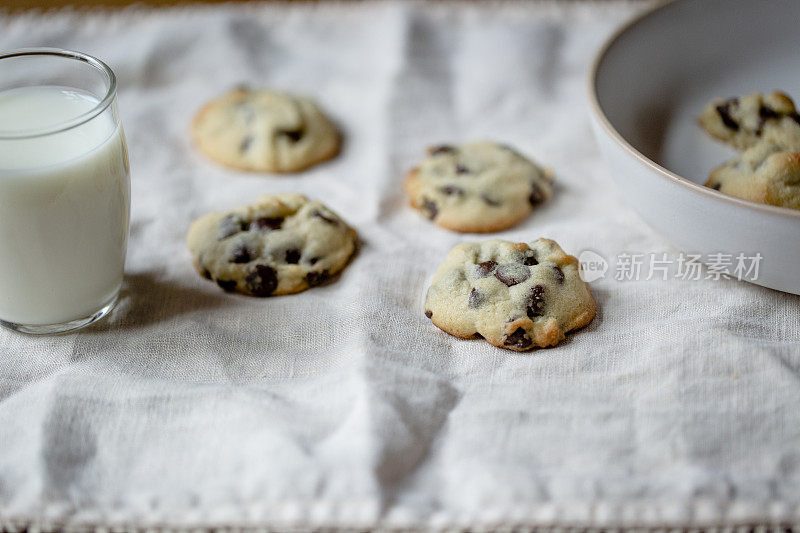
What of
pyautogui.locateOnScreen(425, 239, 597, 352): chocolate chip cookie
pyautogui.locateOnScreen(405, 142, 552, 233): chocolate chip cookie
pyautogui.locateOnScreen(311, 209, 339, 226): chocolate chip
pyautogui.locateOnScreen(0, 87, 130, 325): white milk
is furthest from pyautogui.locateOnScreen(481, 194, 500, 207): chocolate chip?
pyautogui.locateOnScreen(0, 87, 130, 325): white milk

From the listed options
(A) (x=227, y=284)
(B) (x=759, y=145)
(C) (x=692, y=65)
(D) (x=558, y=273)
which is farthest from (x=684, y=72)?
(A) (x=227, y=284)

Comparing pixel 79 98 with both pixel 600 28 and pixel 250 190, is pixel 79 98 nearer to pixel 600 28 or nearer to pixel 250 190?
pixel 250 190

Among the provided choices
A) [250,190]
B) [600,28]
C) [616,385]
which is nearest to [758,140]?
[616,385]

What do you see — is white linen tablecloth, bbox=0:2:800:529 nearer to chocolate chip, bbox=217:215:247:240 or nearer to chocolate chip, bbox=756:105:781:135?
chocolate chip, bbox=217:215:247:240

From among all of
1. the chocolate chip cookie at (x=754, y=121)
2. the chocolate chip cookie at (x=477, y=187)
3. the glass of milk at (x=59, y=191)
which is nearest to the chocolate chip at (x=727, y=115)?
the chocolate chip cookie at (x=754, y=121)

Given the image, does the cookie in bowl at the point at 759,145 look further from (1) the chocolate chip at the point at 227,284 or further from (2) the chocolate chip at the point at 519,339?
(1) the chocolate chip at the point at 227,284

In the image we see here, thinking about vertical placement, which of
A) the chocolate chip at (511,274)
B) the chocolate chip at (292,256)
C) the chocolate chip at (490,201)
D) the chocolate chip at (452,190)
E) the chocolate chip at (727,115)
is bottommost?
the chocolate chip at (292,256)
